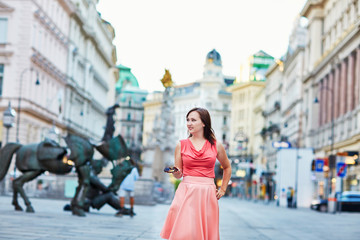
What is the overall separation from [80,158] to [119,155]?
1.70 meters

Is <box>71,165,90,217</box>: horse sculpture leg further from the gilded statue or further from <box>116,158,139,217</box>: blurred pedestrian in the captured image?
the gilded statue

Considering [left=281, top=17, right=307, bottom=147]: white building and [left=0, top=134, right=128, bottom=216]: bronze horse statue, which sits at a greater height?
[left=281, top=17, right=307, bottom=147]: white building

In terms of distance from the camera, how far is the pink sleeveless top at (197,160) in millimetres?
7621

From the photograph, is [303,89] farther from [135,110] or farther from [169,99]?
[135,110]

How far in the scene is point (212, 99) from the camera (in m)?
169

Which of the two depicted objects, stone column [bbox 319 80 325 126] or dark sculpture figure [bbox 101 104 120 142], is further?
stone column [bbox 319 80 325 126]

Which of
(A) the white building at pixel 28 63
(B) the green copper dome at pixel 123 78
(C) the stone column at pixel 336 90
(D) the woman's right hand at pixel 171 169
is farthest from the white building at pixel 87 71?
(B) the green copper dome at pixel 123 78

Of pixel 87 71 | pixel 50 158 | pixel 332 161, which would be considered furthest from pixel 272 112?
pixel 50 158

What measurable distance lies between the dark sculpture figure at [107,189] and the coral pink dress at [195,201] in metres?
15.2

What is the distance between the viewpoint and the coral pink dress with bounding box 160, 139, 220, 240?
24.4ft

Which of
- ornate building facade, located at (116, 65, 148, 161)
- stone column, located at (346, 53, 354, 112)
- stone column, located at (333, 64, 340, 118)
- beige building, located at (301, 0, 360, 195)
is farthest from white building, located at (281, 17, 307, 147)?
ornate building facade, located at (116, 65, 148, 161)

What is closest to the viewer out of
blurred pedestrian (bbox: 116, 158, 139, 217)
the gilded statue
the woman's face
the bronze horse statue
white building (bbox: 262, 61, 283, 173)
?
the woman's face

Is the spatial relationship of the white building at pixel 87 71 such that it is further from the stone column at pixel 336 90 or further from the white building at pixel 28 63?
the stone column at pixel 336 90

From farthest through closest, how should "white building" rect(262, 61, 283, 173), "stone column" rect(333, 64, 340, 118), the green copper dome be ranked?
the green copper dome → "white building" rect(262, 61, 283, 173) → "stone column" rect(333, 64, 340, 118)
